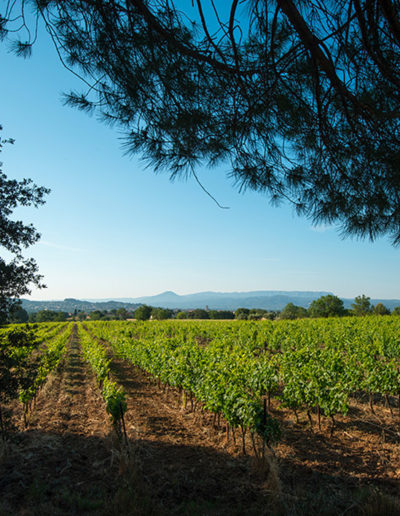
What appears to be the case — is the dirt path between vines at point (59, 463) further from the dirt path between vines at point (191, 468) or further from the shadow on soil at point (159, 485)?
the dirt path between vines at point (191, 468)

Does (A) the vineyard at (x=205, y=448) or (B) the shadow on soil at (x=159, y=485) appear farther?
(A) the vineyard at (x=205, y=448)

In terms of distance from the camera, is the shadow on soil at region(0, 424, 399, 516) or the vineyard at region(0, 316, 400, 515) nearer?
the shadow on soil at region(0, 424, 399, 516)

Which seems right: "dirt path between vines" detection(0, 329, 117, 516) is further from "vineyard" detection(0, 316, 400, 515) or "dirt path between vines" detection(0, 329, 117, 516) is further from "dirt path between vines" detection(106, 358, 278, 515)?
"dirt path between vines" detection(106, 358, 278, 515)

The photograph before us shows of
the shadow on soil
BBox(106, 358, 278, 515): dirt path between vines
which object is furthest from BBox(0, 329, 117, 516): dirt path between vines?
BBox(106, 358, 278, 515): dirt path between vines

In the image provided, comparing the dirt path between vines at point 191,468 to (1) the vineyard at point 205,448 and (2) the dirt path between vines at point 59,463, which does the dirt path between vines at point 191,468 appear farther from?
(2) the dirt path between vines at point 59,463

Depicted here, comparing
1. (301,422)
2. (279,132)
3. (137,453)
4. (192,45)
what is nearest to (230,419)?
(137,453)

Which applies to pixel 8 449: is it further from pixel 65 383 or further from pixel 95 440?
pixel 65 383

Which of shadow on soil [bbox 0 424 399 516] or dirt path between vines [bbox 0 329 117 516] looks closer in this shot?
shadow on soil [bbox 0 424 399 516]

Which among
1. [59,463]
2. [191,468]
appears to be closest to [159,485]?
[191,468]

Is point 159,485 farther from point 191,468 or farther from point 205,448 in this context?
point 205,448

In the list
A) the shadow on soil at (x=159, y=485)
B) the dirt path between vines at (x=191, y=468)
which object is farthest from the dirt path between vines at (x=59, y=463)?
the dirt path between vines at (x=191, y=468)

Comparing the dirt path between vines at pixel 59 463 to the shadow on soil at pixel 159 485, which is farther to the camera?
the dirt path between vines at pixel 59 463

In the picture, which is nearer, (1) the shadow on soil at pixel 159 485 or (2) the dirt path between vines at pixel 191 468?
(1) the shadow on soil at pixel 159 485

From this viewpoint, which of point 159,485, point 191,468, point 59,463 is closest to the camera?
point 159,485
